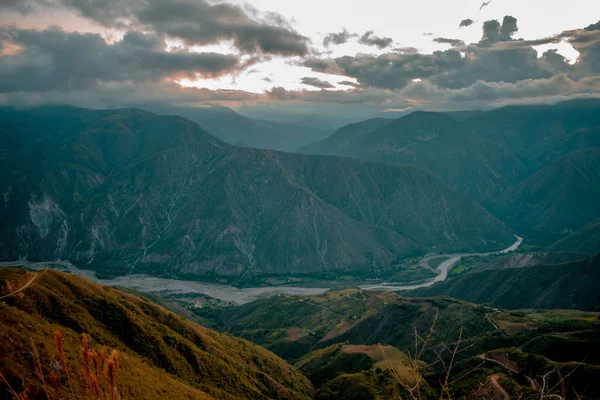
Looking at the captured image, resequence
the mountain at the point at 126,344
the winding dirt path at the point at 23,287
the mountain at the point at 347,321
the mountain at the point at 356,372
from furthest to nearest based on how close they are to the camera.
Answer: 1. the mountain at the point at 347,321
2. the mountain at the point at 356,372
3. the winding dirt path at the point at 23,287
4. the mountain at the point at 126,344

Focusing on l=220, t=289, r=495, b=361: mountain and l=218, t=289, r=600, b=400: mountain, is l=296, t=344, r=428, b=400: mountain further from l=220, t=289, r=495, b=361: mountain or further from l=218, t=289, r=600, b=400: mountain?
l=220, t=289, r=495, b=361: mountain

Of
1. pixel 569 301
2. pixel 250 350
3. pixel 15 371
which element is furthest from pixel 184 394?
pixel 569 301

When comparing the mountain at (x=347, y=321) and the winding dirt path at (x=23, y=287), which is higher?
the winding dirt path at (x=23, y=287)

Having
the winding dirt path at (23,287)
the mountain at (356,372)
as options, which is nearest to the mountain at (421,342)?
the mountain at (356,372)

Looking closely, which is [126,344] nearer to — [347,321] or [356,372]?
[356,372]

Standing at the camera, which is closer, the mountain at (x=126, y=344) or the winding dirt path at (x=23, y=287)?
the mountain at (x=126, y=344)

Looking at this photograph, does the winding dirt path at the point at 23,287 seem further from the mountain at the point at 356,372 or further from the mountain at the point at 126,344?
the mountain at the point at 356,372
